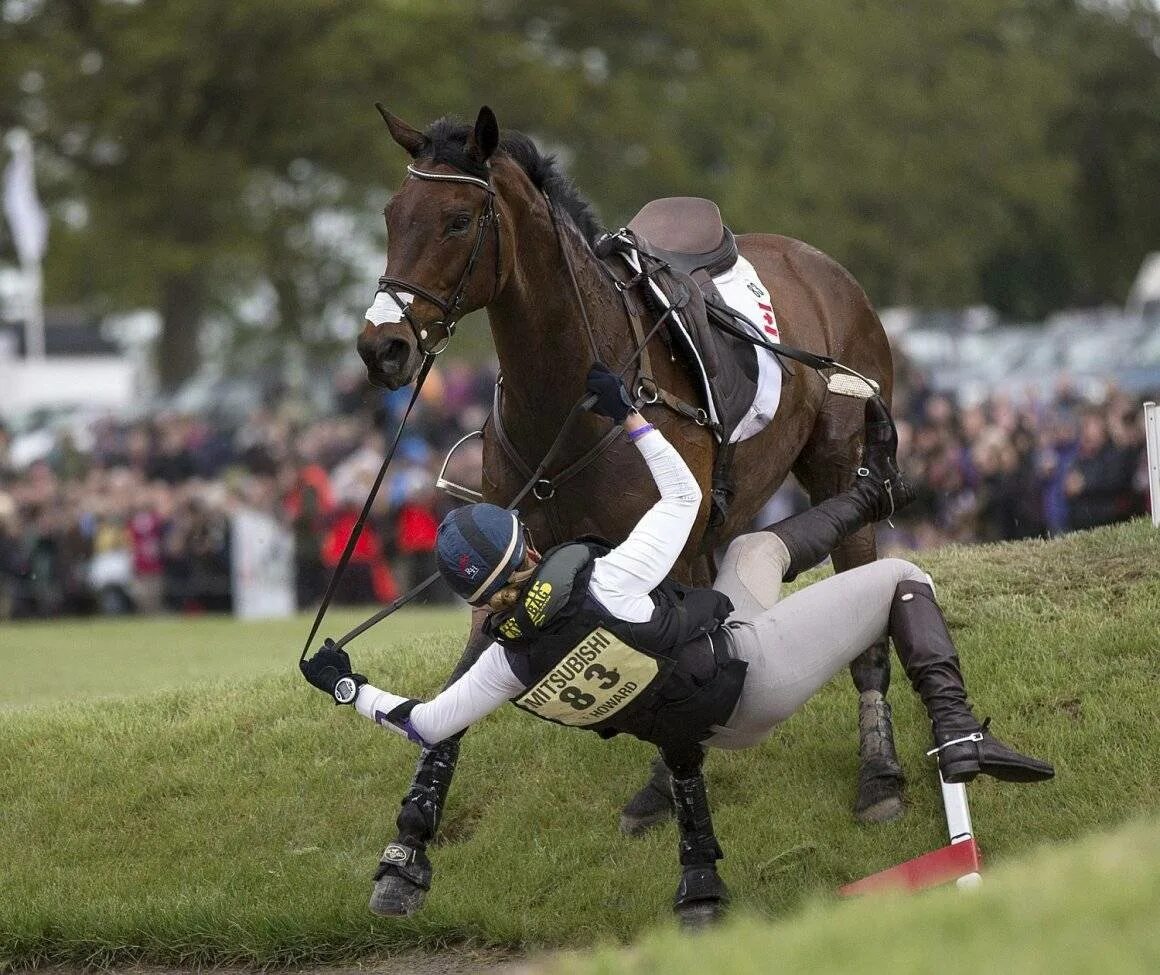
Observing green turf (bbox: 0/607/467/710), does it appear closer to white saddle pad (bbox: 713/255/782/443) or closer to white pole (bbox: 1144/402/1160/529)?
white saddle pad (bbox: 713/255/782/443)

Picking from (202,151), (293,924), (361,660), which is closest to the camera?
(293,924)

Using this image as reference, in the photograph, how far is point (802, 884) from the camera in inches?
255

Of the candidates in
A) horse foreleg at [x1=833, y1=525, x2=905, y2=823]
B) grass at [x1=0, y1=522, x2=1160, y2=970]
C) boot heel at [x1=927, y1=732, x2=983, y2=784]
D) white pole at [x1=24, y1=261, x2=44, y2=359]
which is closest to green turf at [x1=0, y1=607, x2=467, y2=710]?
grass at [x1=0, y1=522, x2=1160, y2=970]

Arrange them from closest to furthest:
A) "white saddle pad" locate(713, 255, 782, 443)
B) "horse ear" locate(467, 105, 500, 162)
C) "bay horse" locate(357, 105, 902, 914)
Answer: "bay horse" locate(357, 105, 902, 914), "horse ear" locate(467, 105, 500, 162), "white saddle pad" locate(713, 255, 782, 443)

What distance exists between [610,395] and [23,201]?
26615 mm

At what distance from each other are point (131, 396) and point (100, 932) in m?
34.8

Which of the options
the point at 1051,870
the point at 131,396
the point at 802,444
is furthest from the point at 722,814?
the point at 131,396

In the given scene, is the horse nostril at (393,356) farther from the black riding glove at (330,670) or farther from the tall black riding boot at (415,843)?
the tall black riding boot at (415,843)

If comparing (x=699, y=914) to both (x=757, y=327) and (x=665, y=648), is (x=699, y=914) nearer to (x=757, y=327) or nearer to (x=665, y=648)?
(x=665, y=648)

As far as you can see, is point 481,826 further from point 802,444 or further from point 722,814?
point 802,444

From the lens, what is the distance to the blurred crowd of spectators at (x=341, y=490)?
1530 centimetres

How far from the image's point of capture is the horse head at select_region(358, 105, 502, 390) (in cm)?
561

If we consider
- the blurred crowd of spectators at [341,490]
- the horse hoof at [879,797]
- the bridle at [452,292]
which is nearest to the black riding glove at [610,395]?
the bridle at [452,292]

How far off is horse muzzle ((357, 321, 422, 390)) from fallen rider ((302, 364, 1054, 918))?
502 millimetres
